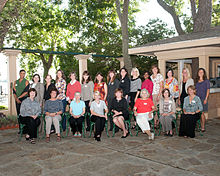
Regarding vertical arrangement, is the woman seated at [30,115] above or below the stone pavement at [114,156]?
above

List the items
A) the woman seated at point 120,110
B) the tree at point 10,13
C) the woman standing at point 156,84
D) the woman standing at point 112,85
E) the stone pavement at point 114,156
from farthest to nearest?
1. the tree at point 10,13
2. the woman standing at point 156,84
3. the woman standing at point 112,85
4. the woman seated at point 120,110
5. the stone pavement at point 114,156

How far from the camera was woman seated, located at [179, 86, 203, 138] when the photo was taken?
5.68m

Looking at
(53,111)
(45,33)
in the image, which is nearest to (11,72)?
(53,111)

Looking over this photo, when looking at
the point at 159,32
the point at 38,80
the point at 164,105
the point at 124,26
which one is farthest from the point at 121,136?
the point at 159,32

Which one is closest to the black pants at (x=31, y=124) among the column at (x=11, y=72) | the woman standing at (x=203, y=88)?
the column at (x=11, y=72)

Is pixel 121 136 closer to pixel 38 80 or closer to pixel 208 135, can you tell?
pixel 208 135

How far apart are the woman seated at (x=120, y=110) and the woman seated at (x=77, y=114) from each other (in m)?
0.79

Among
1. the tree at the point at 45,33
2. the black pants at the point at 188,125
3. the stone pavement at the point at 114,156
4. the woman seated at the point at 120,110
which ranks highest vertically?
the tree at the point at 45,33

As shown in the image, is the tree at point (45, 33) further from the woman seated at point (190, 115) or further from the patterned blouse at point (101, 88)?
the woman seated at point (190, 115)

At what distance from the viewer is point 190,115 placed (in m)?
5.80

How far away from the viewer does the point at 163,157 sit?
4.28m

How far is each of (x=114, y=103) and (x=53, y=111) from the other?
60.0 inches

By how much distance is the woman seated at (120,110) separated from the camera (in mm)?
5818

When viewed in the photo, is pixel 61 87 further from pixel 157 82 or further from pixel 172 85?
pixel 172 85
